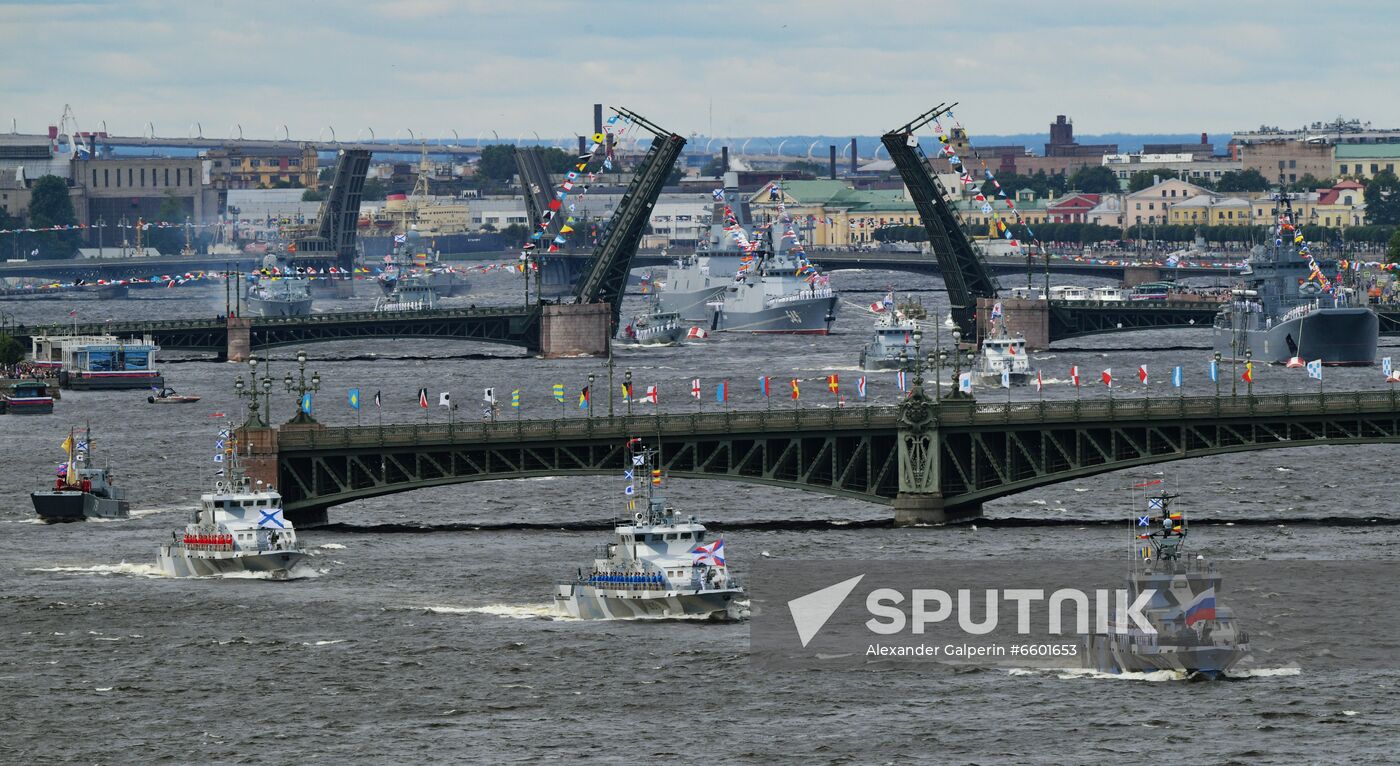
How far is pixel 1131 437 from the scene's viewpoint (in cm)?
7906

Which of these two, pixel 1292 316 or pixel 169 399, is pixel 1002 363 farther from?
pixel 169 399

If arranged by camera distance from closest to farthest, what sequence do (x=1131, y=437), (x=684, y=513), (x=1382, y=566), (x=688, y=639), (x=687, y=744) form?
(x=687, y=744) → (x=688, y=639) → (x=1382, y=566) → (x=1131, y=437) → (x=684, y=513)

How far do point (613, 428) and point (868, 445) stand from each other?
667cm

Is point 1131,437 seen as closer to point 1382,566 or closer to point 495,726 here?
point 1382,566

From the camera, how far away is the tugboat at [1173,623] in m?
57.3

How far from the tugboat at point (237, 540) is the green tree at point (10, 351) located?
7467cm

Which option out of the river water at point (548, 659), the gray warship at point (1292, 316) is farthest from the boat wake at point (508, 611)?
the gray warship at point (1292, 316)

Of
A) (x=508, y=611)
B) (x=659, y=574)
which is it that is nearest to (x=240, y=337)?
(x=508, y=611)

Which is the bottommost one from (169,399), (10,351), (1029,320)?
(169,399)

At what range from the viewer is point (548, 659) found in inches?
2488

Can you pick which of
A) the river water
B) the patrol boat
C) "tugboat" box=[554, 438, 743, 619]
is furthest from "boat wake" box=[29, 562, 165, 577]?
the patrol boat

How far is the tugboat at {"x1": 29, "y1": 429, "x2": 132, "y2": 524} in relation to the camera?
86938 millimetres

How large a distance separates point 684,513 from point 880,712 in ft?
95.3

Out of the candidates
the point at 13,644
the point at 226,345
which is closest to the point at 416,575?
the point at 13,644
